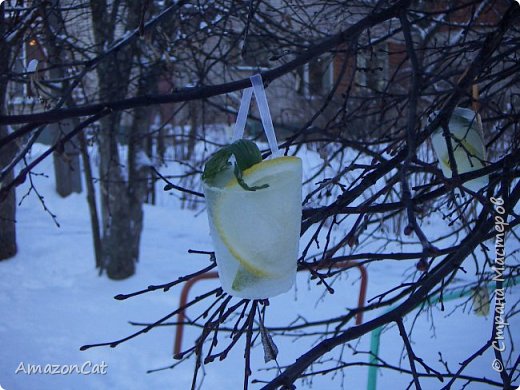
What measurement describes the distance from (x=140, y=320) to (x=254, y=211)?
4.11 meters

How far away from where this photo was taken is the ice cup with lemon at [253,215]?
1.25 meters

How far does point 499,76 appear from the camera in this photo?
262cm

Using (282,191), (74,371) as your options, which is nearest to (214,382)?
(74,371)

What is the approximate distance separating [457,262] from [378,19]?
0.87 metres

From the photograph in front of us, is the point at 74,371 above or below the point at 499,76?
below

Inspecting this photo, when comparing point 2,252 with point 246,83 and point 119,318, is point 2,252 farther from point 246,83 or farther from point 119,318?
A: point 246,83

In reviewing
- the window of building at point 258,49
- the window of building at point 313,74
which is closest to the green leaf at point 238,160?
the window of building at point 258,49

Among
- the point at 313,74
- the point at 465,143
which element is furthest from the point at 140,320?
the point at 465,143

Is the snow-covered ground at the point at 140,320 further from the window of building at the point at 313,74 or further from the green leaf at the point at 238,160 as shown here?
the green leaf at the point at 238,160

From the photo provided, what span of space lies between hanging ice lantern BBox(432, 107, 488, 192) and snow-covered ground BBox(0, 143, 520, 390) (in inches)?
43.9

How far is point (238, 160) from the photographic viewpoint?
1251 mm

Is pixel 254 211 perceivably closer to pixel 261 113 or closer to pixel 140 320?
pixel 261 113

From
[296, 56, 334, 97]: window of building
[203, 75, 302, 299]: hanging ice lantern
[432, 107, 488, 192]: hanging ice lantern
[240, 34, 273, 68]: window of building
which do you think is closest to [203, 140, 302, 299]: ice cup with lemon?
[203, 75, 302, 299]: hanging ice lantern

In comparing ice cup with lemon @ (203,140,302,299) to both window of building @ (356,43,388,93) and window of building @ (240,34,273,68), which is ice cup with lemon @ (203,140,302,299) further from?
window of building @ (240,34,273,68)
